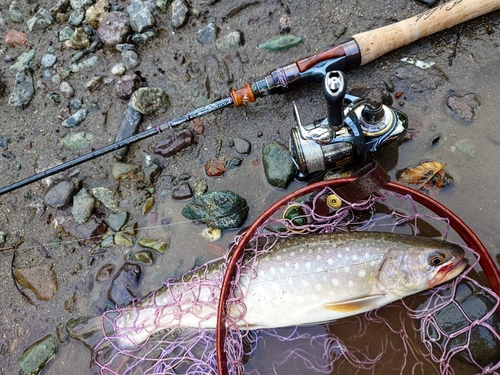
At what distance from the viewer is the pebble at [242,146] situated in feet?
10.2

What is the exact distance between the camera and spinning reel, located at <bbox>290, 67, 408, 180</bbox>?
2.44 meters

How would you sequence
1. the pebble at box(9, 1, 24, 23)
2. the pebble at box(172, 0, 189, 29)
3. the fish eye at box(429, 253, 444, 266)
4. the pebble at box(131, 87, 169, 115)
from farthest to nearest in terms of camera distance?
the pebble at box(9, 1, 24, 23)
the pebble at box(172, 0, 189, 29)
the pebble at box(131, 87, 169, 115)
the fish eye at box(429, 253, 444, 266)

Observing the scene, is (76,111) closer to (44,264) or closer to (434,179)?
(44,264)

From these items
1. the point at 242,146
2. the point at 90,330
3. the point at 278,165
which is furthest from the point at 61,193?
the point at 278,165

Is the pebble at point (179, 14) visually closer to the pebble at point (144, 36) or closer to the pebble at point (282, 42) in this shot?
the pebble at point (144, 36)

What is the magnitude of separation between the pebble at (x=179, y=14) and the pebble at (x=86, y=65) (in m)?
0.76

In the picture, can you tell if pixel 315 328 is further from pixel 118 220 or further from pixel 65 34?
pixel 65 34

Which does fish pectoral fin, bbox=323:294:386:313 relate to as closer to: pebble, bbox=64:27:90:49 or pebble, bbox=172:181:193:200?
pebble, bbox=172:181:193:200

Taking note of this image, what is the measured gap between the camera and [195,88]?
3309 mm

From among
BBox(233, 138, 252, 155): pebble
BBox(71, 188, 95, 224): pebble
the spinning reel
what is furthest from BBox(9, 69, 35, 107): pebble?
the spinning reel

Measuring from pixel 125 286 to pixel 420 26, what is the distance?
2815mm

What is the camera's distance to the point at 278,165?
296cm

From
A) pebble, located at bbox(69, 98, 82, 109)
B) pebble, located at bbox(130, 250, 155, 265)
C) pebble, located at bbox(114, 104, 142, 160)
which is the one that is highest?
pebble, located at bbox(69, 98, 82, 109)

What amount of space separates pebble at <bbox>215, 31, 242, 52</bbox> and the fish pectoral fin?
218 cm
